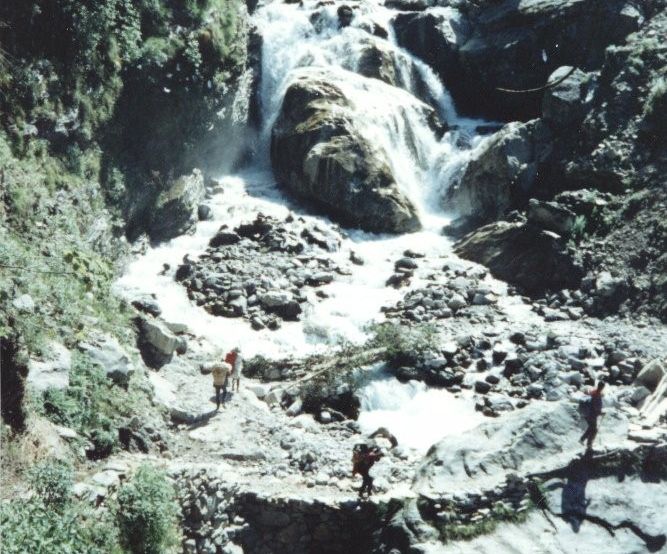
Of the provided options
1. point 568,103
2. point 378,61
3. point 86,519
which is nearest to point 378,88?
point 378,61

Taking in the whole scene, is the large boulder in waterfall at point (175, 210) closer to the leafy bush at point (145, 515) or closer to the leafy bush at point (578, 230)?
the leafy bush at point (578, 230)

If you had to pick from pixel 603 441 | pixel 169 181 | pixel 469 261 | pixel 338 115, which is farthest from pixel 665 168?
pixel 169 181

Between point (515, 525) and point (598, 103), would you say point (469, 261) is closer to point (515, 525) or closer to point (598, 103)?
point (598, 103)

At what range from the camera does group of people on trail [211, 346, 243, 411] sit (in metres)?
12.9

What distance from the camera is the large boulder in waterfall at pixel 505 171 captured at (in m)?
24.5

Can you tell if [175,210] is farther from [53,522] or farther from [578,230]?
[53,522]

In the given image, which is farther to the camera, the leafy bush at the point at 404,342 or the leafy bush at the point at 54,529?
the leafy bush at the point at 404,342

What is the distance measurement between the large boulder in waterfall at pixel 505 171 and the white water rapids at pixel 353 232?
1.37m

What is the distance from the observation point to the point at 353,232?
2483 centimetres

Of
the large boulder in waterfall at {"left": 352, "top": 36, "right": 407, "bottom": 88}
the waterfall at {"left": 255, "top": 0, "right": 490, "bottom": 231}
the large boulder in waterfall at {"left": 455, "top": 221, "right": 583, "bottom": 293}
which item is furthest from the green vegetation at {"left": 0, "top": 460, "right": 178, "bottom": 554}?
the large boulder in waterfall at {"left": 352, "top": 36, "right": 407, "bottom": 88}

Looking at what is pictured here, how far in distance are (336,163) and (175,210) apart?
650 centimetres

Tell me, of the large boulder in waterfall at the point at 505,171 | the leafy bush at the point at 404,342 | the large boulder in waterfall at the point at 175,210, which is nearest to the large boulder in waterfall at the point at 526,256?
the large boulder in waterfall at the point at 505,171

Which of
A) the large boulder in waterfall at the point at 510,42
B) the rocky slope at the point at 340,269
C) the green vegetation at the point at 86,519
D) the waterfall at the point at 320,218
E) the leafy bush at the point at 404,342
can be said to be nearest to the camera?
the green vegetation at the point at 86,519

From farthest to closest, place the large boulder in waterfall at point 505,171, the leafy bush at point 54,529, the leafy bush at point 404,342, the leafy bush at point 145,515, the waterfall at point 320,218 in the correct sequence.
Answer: the large boulder in waterfall at point 505,171 → the waterfall at point 320,218 → the leafy bush at point 404,342 → the leafy bush at point 145,515 → the leafy bush at point 54,529
